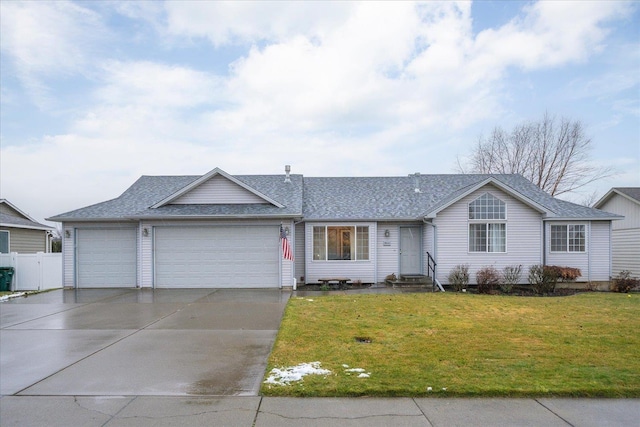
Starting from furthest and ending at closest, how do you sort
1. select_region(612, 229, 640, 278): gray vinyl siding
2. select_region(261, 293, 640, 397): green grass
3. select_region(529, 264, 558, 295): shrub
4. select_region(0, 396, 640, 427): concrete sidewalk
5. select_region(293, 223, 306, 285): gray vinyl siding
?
select_region(612, 229, 640, 278): gray vinyl siding
select_region(293, 223, 306, 285): gray vinyl siding
select_region(529, 264, 558, 295): shrub
select_region(261, 293, 640, 397): green grass
select_region(0, 396, 640, 427): concrete sidewalk

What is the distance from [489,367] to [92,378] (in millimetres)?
5500

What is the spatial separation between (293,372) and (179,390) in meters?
1.48

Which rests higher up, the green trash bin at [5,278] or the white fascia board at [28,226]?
the white fascia board at [28,226]

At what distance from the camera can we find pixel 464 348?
703 cm

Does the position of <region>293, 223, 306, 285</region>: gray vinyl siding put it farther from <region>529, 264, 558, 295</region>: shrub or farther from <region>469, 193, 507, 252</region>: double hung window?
<region>529, 264, 558, 295</region>: shrub

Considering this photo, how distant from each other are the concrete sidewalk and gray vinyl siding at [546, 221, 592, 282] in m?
13.0

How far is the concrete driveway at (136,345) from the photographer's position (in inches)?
214

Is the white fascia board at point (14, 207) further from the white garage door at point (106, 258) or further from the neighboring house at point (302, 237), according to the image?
the white garage door at point (106, 258)

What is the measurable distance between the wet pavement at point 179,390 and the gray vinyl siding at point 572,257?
12.6m

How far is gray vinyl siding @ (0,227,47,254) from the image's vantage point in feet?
71.6

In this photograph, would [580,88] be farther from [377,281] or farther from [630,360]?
[630,360]

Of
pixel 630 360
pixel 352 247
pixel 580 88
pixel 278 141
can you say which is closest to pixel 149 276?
pixel 352 247

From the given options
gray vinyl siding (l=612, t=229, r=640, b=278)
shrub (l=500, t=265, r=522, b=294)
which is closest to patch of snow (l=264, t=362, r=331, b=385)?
shrub (l=500, t=265, r=522, b=294)

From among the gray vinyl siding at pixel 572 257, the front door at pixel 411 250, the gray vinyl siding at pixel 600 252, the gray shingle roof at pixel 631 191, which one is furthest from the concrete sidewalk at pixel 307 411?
the gray shingle roof at pixel 631 191
